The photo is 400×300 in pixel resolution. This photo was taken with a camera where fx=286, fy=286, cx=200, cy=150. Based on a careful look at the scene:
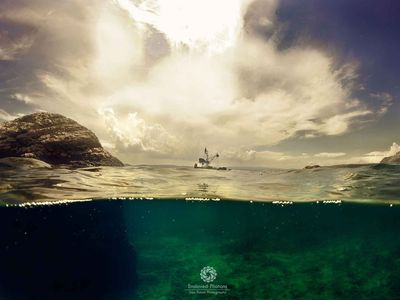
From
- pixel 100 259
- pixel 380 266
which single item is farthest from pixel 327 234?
pixel 100 259

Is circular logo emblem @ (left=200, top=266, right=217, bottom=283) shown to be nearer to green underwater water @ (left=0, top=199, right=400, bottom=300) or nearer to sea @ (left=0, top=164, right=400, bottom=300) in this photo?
sea @ (left=0, top=164, right=400, bottom=300)

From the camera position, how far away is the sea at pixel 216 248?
59.8 feet

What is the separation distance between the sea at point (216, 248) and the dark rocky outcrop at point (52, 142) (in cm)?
342

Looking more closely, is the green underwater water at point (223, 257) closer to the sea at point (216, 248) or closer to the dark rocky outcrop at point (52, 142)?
the sea at point (216, 248)

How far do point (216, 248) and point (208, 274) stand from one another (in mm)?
3466

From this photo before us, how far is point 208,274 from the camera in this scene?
22578 mm

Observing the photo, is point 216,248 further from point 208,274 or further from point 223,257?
point 208,274

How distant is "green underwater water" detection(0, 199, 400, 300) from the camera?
62.1ft

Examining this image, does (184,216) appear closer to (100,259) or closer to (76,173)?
(100,259)

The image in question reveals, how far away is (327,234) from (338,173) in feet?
61.2

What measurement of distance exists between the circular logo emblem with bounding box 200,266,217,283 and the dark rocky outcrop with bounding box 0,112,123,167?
36.2 ft

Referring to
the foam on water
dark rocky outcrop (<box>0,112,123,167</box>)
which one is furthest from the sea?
dark rocky outcrop (<box>0,112,123,167</box>)

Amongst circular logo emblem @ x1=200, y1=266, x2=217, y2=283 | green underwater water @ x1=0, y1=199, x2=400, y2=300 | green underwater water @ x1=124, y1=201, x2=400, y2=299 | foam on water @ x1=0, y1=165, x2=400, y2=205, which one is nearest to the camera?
foam on water @ x1=0, y1=165, x2=400, y2=205

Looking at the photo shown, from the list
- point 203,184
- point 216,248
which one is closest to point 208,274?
point 216,248
